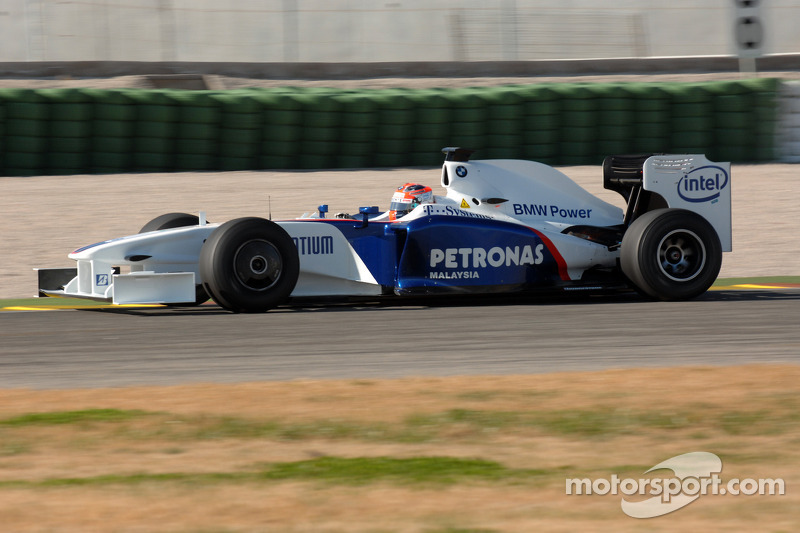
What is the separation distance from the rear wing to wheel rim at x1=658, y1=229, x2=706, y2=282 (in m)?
0.49

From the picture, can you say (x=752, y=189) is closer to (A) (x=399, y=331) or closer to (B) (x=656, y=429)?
(A) (x=399, y=331)

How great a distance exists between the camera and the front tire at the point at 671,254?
884 cm

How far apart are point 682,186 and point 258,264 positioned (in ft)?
12.3

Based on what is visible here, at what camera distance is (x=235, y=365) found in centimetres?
636

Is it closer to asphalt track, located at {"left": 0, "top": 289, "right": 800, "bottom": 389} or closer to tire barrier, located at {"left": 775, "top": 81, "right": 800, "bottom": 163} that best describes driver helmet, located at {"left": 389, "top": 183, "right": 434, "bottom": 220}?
asphalt track, located at {"left": 0, "top": 289, "right": 800, "bottom": 389}

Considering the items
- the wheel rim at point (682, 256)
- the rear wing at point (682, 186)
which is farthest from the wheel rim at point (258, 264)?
the rear wing at point (682, 186)

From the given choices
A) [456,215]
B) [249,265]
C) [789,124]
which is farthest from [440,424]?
[789,124]

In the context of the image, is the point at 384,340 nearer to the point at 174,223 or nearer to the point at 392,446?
the point at 392,446

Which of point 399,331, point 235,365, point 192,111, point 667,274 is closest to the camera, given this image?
point 235,365

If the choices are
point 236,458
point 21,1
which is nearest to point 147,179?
point 21,1

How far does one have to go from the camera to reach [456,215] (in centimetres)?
882

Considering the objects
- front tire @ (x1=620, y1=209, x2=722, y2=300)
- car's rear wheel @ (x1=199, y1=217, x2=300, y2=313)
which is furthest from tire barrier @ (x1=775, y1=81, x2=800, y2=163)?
car's rear wheel @ (x1=199, y1=217, x2=300, y2=313)

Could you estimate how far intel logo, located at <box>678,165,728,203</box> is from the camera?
30.9 ft

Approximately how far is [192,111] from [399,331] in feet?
26.0
